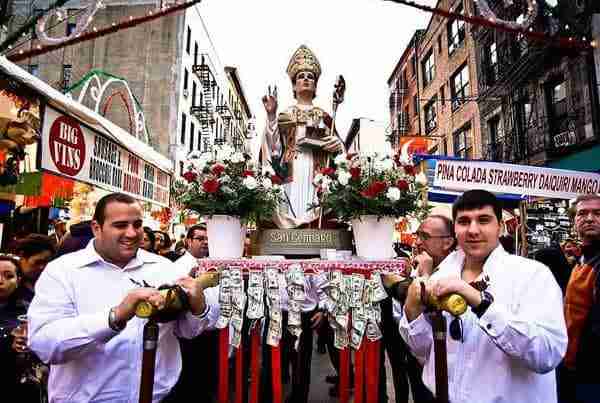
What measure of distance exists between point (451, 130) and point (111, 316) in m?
23.8

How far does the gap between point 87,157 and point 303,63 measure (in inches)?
160

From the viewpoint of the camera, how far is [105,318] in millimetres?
1918

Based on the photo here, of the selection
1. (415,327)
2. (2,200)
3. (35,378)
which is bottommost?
(35,378)

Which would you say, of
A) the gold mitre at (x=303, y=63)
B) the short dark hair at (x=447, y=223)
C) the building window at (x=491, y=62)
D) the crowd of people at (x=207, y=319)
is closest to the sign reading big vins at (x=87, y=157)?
the crowd of people at (x=207, y=319)

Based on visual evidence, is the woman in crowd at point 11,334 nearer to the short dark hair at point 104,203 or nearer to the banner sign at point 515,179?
the short dark hair at point 104,203

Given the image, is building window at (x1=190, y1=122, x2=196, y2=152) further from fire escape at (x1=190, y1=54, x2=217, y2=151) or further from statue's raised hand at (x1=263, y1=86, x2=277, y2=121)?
statue's raised hand at (x1=263, y1=86, x2=277, y2=121)

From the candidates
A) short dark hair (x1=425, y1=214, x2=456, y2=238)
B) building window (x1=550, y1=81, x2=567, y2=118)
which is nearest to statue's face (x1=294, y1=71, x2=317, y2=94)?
short dark hair (x1=425, y1=214, x2=456, y2=238)

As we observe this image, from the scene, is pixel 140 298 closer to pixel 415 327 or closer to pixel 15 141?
pixel 415 327

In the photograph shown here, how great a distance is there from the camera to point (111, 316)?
189cm

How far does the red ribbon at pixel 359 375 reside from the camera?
11.3 ft

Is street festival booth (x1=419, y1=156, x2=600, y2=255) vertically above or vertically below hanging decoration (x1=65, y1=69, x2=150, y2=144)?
below

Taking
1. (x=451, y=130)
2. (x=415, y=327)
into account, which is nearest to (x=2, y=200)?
(x=415, y=327)

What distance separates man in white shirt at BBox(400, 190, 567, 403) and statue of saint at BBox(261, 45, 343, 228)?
8.18 feet

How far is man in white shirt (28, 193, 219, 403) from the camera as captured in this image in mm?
1968
